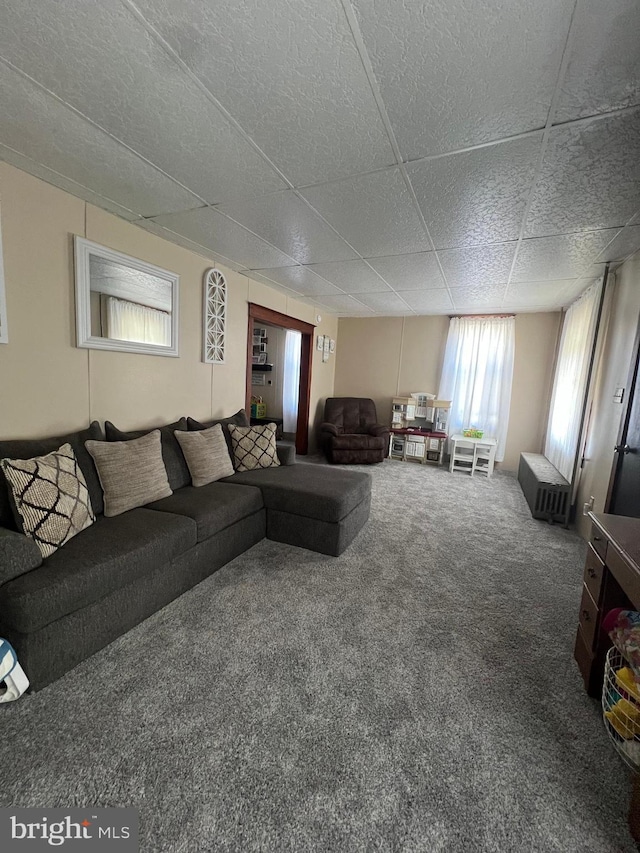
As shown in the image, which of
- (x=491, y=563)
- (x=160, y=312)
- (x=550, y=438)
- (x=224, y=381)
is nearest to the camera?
(x=491, y=563)

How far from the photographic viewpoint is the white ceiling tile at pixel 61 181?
1.91 meters

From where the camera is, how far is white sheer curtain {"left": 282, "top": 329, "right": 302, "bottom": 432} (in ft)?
21.5

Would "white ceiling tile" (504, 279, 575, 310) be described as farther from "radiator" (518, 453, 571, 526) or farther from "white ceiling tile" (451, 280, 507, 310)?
"radiator" (518, 453, 571, 526)

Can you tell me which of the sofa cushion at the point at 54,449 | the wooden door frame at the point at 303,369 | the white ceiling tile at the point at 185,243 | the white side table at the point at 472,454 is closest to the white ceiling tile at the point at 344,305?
the wooden door frame at the point at 303,369

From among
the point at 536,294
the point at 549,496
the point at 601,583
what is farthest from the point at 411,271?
the point at 601,583

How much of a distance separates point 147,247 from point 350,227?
1633 millimetres

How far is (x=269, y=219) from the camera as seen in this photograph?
2510 mm

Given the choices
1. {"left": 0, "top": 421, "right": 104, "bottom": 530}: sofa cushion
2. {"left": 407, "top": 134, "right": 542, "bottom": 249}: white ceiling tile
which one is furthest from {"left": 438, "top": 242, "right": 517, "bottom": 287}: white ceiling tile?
{"left": 0, "top": 421, "right": 104, "bottom": 530}: sofa cushion

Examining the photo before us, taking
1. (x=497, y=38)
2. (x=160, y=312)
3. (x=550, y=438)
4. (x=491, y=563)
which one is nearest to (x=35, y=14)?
(x=497, y=38)

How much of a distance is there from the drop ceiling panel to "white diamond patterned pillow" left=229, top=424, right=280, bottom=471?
2.22 meters

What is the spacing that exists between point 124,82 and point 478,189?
1.75 meters

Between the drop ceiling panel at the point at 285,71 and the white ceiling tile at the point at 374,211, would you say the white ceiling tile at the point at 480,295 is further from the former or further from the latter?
the drop ceiling panel at the point at 285,71

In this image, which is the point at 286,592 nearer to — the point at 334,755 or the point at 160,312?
the point at 334,755

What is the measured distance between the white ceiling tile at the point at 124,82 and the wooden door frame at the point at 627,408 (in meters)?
2.69
